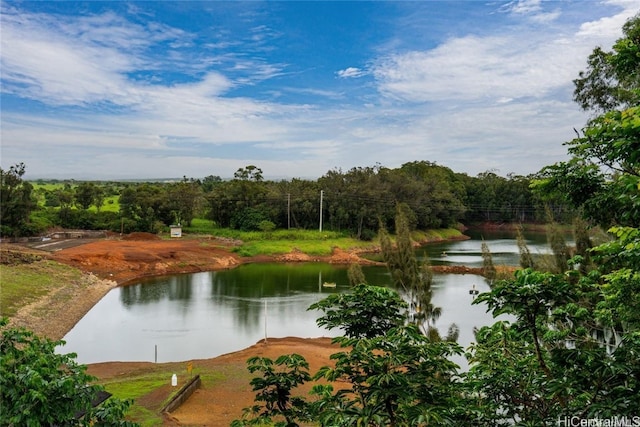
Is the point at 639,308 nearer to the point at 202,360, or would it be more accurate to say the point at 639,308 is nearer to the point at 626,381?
the point at 626,381

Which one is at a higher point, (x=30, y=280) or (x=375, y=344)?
(x=375, y=344)

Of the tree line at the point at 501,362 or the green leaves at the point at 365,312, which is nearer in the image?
the tree line at the point at 501,362

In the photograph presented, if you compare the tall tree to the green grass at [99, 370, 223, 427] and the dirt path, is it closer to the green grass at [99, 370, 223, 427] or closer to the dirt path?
the dirt path

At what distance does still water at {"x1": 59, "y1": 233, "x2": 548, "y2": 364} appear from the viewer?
15523 millimetres

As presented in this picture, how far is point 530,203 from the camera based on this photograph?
5803cm

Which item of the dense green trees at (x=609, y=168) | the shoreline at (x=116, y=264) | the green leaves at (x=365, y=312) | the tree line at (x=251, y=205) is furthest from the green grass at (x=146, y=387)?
the tree line at (x=251, y=205)

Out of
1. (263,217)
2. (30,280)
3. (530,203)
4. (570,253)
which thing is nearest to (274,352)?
(570,253)

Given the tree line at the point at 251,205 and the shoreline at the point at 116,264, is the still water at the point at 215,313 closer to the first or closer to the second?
the shoreline at the point at 116,264

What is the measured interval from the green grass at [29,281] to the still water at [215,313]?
2282 mm

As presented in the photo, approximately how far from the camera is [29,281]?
2055 centimetres

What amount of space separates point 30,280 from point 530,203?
55.8 metres

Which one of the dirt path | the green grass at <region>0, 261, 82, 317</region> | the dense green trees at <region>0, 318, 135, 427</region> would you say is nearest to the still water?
the dirt path

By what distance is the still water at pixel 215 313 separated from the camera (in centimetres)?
1552

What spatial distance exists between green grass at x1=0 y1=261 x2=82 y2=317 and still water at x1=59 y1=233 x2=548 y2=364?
7.49ft
